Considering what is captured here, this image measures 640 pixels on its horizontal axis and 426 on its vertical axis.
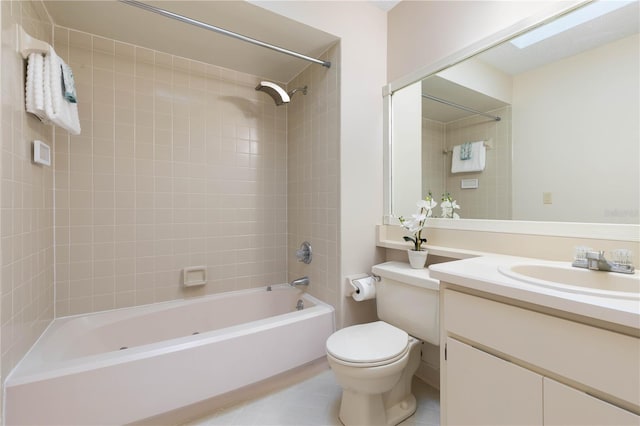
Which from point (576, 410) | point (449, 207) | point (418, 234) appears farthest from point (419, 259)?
point (576, 410)

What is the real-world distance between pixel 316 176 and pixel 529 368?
5.19 feet

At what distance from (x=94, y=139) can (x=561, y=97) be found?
2565 mm

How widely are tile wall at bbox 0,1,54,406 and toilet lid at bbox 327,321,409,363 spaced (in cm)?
133

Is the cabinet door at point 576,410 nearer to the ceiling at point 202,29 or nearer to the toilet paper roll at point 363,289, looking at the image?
the toilet paper roll at point 363,289

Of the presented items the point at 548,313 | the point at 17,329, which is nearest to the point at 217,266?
the point at 17,329

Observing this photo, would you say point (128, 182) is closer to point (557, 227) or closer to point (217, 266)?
point (217, 266)

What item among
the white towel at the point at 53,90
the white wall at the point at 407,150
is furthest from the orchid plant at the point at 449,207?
the white towel at the point at 53,90

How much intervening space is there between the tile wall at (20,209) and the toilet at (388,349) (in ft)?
4.41

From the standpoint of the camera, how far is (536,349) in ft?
2.41

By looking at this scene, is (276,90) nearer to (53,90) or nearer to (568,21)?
(53,90)

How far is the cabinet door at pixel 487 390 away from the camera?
758mm

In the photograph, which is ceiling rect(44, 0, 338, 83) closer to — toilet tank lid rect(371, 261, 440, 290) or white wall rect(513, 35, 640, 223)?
white wall rect(513, 35, 640, 223)

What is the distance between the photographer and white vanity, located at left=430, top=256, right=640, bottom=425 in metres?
0.62

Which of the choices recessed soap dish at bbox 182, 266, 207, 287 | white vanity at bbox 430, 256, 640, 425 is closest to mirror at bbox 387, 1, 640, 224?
white vanity at bbox 430, 256, 640, 425
